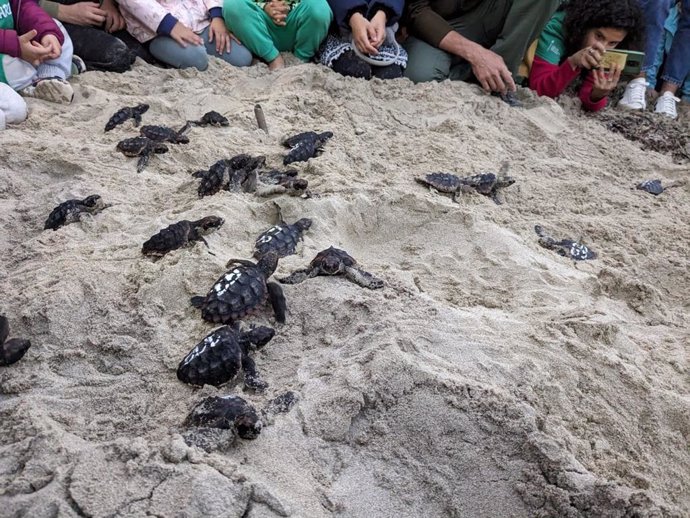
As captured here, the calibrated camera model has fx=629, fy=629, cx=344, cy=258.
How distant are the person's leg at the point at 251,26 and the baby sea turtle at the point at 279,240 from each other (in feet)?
7.35

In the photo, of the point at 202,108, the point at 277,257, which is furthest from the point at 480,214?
the point at 202,108

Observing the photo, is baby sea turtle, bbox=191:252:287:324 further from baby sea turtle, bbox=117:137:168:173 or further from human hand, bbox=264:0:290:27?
human hand, bbox=264:0:290:27

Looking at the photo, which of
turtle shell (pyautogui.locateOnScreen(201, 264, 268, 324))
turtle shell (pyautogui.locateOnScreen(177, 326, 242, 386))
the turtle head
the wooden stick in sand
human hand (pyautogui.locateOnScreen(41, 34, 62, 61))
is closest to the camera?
turtle shell (pyautogui.locateOnScreen(177, 326, 242, 386))

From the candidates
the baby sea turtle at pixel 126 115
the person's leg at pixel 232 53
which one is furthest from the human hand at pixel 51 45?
the person's leg at pixel 232 53

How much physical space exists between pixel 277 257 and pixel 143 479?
100cm

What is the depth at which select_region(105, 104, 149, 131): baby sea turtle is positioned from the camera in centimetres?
329

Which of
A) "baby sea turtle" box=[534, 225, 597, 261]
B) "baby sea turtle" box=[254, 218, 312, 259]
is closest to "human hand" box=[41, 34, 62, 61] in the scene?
"baby sea turtle" box=[254, 218, 312, 259]

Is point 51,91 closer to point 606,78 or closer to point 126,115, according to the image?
point 126,115

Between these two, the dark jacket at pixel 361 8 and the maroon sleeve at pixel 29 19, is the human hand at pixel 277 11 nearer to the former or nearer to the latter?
the dark jacket at pixel 361 8

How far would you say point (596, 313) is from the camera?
2.14m

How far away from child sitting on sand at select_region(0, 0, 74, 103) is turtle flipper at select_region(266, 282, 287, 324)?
2233 mm

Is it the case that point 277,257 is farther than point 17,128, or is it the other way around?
point 17,128

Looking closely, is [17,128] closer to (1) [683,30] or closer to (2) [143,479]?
(2) [143,479]

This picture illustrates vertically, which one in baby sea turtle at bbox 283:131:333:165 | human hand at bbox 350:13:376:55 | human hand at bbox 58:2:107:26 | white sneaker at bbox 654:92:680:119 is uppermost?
human hand at bbox 350:13:376:55
